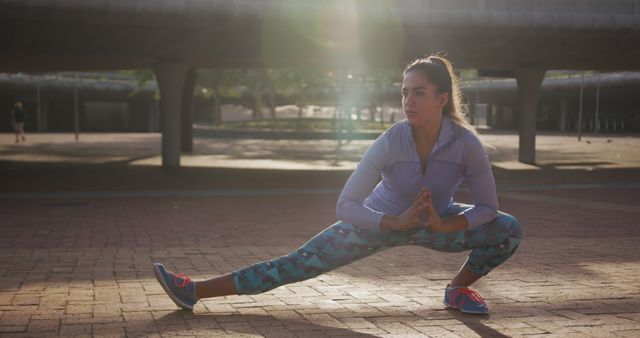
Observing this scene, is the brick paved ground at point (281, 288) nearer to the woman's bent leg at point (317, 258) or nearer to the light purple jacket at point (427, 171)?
the woman's bent leg at point (317, 258)

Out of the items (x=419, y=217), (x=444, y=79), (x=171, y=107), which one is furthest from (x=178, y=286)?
(x=171, y=107)

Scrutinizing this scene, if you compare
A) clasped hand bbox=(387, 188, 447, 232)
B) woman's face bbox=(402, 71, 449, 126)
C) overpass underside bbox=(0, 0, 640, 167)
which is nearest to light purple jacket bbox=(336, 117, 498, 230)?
woman's face bbox=(402, 71, 449, 126)

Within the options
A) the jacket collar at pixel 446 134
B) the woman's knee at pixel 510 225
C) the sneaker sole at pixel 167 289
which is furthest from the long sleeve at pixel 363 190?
the sneaker sole at pixel 167 289

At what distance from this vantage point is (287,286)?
6.67 m

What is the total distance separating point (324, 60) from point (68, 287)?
878 inches

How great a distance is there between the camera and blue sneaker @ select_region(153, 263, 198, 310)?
544cm

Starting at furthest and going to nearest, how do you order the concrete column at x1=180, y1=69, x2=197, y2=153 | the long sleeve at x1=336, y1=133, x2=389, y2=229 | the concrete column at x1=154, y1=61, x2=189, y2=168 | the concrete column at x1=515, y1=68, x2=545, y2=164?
1. the concrete column at x1=180, y1=69, x2=197, y2=153
2. the concrete column at x1=515, y1=68, x2=545, y2=164
3. the concrete column at x1=154, y1=61, x2=189, y2=168
4. the long sleeve at x1=336, y1=133, x2=389, y2=229

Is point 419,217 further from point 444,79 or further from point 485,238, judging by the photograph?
point 444,79

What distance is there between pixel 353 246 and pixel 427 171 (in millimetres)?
667

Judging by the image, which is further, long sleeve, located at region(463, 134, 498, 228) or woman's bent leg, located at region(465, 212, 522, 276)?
woman's bent leg, located at region(465, 212, 522, 276)

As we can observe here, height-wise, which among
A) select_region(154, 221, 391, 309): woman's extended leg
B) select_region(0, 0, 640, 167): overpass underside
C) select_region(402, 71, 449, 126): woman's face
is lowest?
select_region(154, 221, 391, 309): woman's extended leg

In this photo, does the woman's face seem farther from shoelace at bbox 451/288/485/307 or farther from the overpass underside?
the overpass underside

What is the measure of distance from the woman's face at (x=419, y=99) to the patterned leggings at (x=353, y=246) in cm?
68

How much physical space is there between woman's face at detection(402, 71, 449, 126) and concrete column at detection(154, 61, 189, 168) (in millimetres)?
A: 18918
